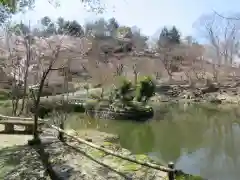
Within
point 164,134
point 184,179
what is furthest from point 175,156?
point 184,179

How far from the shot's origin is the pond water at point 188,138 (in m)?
9.75

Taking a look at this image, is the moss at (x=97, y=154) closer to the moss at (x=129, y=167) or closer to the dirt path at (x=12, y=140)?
the moss at (x=129, y=167)

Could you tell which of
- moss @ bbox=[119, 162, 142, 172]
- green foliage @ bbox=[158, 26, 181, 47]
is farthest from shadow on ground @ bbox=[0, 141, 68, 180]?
green foliage @ bbox=[158, 26, 181, 47]

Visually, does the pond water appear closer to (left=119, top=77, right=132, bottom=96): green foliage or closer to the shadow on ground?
(left=119, top=77, right=132, bottom=96): green foliage

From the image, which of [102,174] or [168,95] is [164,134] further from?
[168,95]

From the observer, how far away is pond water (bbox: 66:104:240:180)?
9.75 metres

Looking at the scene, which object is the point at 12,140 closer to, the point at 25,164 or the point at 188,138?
the point at 25,164

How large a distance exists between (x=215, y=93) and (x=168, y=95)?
179 inches

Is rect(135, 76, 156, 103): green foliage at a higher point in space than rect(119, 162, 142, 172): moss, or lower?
higher

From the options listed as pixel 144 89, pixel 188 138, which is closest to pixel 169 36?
pixel 144 89

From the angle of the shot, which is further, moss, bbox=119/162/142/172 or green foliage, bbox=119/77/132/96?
green foliage, bbox=119/77/132/96

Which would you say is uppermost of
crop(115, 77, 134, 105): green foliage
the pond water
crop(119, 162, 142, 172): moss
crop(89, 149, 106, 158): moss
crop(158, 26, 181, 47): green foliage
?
crop(158, 26, 181, 47): green foliage

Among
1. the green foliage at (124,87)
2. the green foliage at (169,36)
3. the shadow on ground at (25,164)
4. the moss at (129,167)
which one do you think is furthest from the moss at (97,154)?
the green foliage at (169,36)

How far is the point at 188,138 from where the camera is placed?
13953 millimetres
